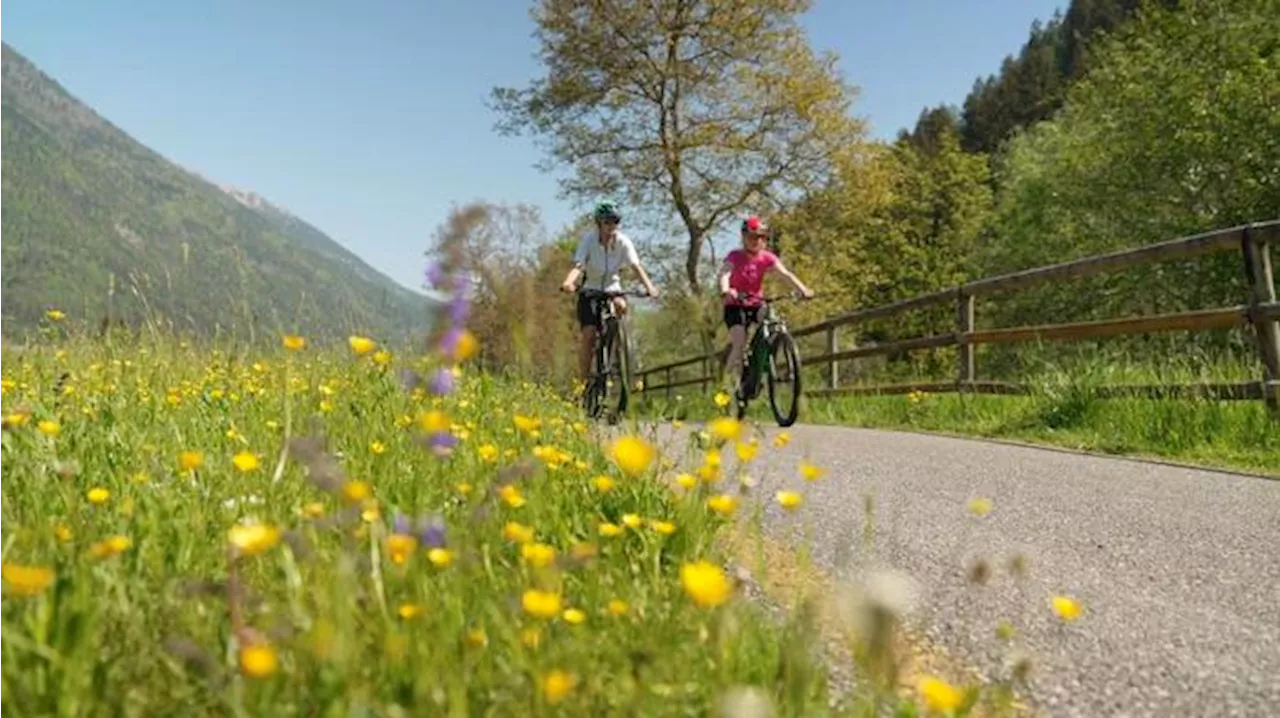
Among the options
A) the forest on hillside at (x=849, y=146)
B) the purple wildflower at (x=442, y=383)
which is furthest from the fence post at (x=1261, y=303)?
the forest on hillside at (x=849, y=146)

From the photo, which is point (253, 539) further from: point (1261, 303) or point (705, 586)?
point (1261, 303)

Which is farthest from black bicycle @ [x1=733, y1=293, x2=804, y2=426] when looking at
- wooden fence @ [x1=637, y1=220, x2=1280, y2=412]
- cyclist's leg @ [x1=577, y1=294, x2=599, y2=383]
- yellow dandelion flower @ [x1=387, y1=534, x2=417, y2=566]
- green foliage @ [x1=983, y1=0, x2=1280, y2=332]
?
green foliage @ [x1=983, y1=0, x2=1280, y2=332]

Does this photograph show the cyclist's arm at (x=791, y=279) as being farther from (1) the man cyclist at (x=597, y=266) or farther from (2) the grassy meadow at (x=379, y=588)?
(2) the grassy meadow at (x=379, y=588)

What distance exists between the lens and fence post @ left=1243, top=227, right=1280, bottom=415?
6.04 metres

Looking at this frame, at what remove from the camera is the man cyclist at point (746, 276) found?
890 cm

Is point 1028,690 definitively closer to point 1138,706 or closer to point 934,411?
point 1138,706

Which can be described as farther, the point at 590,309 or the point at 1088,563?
the point at 590,309

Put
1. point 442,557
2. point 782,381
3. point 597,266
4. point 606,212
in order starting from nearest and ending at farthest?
1. point 442,557
2. point 606,212
3. point 597,266
4. point 782,381

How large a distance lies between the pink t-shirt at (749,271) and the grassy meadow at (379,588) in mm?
5872

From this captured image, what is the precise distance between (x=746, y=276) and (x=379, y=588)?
7.82 metres

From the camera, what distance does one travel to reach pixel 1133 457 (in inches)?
226

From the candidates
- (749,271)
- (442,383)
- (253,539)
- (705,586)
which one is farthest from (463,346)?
(749,271)

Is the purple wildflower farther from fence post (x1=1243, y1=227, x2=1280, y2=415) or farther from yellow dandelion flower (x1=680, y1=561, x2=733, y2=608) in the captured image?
fence post (x1=1243, y1=227, x2=1280, y2=415)

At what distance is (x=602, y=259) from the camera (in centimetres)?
835
